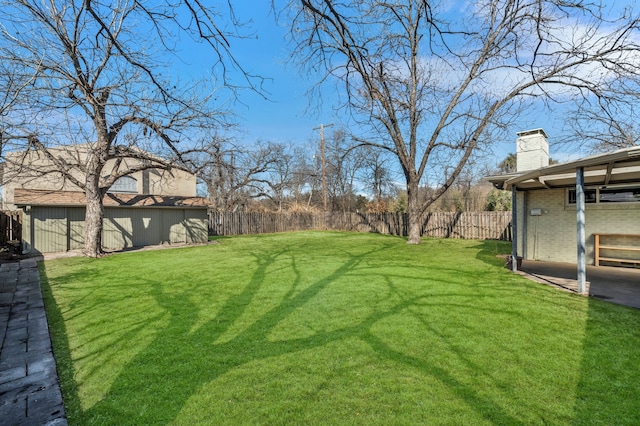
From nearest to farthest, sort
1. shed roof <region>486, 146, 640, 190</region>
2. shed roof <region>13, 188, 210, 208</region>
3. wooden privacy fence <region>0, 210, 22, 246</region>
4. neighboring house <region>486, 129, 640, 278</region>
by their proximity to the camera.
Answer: shed roof <region>486, 146, 640, 190</region>, neighboring house <region>486, 129, 640, 278</region>, shed roof <region>13, 188, 210, 208</region>, wooden privacy fence <region>0, 210, 22, 246</region>

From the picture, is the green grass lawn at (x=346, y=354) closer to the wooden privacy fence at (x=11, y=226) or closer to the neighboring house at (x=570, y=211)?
the neighboring house at (x=570, y=211)

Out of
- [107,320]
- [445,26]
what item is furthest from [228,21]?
[107,320]

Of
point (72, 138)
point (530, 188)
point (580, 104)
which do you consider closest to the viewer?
point (530, 188)

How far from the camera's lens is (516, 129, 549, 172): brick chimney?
940 cm

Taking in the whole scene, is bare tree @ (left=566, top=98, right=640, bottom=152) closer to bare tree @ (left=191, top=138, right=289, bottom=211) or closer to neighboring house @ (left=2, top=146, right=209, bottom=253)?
neighboring house @ (left=2, top=146, right=209, bottom=253)

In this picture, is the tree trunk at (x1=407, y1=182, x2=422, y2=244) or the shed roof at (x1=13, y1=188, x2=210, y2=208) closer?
the shed roof at (x1=13, y1=188, x2=210, y2=208)

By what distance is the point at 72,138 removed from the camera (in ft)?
34.7

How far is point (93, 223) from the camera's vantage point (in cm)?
1093

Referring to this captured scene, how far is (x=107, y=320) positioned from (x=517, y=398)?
473 cm

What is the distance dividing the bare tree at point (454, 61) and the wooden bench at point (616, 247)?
3.58 m

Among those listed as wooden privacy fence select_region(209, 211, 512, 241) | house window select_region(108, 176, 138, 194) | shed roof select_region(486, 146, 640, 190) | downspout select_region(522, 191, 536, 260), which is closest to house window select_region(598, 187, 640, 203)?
shed roof select_region(486, 146, 640, 190)

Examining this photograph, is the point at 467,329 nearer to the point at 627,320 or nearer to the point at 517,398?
the point at 517,398

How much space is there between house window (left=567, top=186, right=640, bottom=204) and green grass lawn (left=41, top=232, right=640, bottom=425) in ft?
12.6

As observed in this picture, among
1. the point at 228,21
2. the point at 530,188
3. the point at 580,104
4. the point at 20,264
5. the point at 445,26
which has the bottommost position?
the point at 20,264
